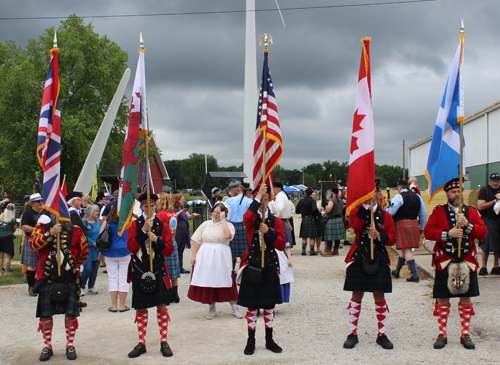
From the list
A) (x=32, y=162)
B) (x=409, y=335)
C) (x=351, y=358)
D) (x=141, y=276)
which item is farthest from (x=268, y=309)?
(x=32, y=162)

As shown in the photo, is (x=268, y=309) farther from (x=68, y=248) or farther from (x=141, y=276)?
(x=68, y=248)

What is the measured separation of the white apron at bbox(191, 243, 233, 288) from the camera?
6.53 m

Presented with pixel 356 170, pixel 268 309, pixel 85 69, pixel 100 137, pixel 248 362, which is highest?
pixel 85 69

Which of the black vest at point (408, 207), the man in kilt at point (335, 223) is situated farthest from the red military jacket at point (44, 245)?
the man in kilt at point (335, 223)

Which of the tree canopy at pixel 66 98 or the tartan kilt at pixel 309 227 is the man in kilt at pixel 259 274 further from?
the tree canopy at pixel 66 98

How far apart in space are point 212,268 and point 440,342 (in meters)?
3.11

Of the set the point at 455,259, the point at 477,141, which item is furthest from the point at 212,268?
the point at 477,141

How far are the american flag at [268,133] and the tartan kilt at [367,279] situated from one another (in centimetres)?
147

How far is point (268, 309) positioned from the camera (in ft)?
17.0

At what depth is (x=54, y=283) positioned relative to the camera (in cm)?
498

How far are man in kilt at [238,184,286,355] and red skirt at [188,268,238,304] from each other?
1.42 m

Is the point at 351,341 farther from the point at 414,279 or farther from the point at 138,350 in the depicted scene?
the point at 414,279

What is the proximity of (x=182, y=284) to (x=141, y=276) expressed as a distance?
4.41 m

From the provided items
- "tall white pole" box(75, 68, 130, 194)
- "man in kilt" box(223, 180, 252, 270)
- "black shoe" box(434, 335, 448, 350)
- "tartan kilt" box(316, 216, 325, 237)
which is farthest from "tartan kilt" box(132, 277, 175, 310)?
"tartan kilt" box(316, 216, 325, 237)
